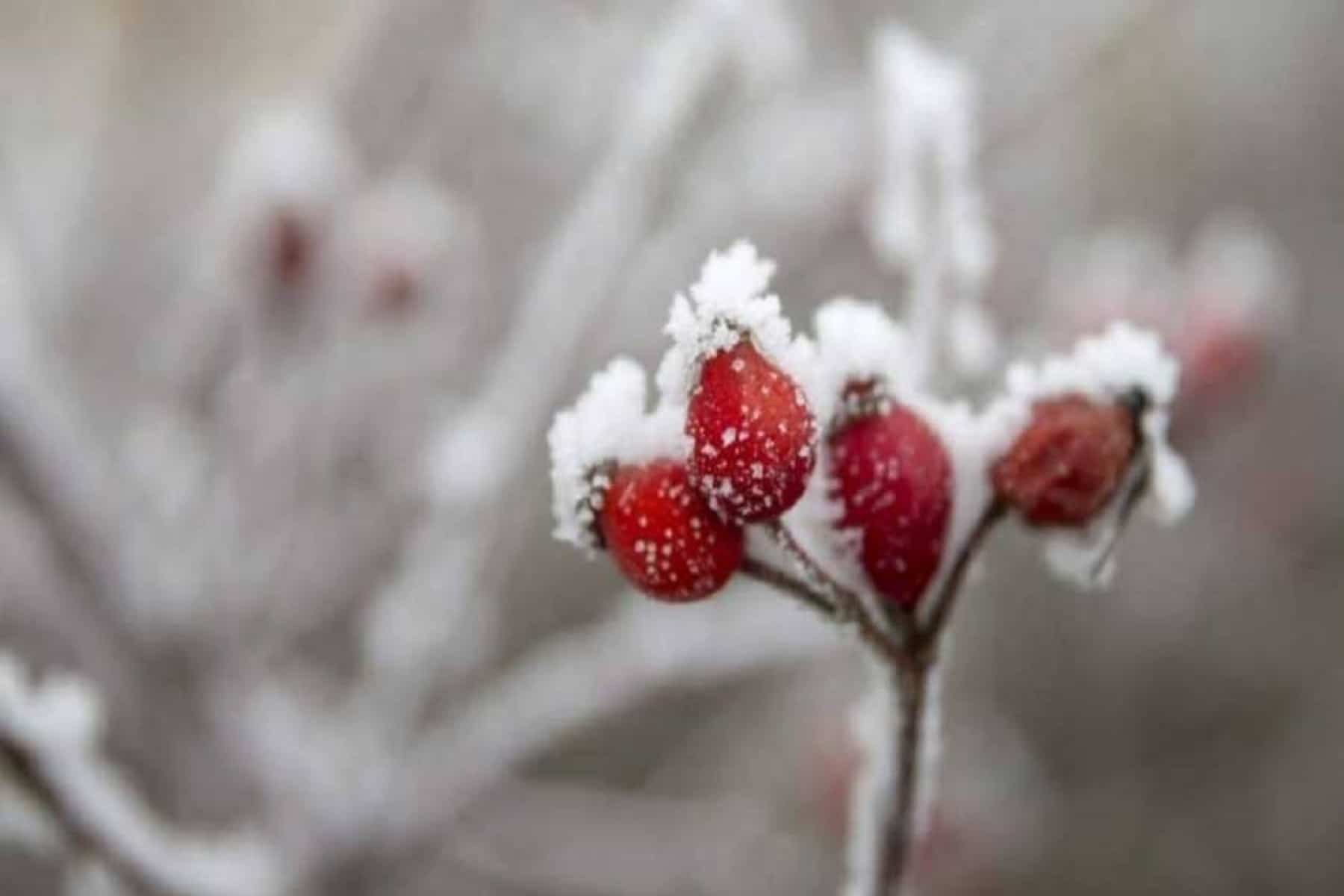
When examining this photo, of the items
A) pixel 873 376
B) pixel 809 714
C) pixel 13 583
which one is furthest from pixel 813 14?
pixel 873 376

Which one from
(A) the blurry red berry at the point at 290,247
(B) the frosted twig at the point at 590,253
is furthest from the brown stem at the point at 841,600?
(A) the blurry red berry at the point at 290,247

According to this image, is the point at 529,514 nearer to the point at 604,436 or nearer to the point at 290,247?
the point at 290,247

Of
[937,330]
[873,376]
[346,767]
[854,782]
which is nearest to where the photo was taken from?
[873,376]

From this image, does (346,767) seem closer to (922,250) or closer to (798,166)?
(922,250)

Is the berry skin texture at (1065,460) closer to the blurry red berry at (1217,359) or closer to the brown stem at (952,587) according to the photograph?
the brown stem at (952,587)

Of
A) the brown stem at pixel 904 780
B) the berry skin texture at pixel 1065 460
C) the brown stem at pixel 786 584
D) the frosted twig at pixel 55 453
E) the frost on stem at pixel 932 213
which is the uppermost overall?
the frosted twig at pixel 55 453

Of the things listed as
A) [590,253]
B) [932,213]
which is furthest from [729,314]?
[590,253]
